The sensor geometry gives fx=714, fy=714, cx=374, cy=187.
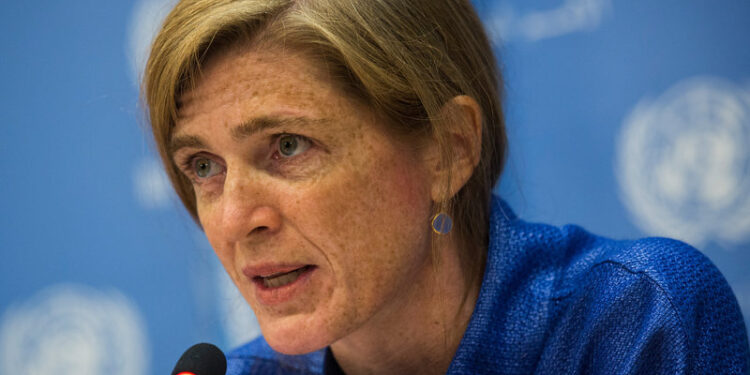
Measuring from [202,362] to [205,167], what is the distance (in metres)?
0.37

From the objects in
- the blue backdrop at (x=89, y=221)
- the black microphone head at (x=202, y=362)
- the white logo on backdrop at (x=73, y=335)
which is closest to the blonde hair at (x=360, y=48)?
the black microphone head at (x=202, y=362)

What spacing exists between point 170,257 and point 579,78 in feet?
4.34

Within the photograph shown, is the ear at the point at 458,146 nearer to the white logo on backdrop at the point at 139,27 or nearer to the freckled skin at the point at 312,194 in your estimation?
the freckled skin at the point at 312,194

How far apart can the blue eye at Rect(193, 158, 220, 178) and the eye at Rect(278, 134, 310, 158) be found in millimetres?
151

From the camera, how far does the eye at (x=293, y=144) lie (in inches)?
44.4

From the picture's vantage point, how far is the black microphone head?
3.17 feet

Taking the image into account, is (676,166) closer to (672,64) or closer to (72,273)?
(672,64)

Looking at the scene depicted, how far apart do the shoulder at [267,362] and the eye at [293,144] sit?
1.51 ft

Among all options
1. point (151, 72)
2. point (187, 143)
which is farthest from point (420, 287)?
point (151, 72)

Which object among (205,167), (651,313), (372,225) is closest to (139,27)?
(205,167)

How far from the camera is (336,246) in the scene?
1111 mm

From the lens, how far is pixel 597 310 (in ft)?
3.69

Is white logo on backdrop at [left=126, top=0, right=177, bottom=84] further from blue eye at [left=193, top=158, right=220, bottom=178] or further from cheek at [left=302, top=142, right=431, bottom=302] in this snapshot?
cheek at [left=302, top=142, right=431, bottom=302]

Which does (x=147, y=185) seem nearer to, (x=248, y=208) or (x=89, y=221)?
(x=89, y=221)
